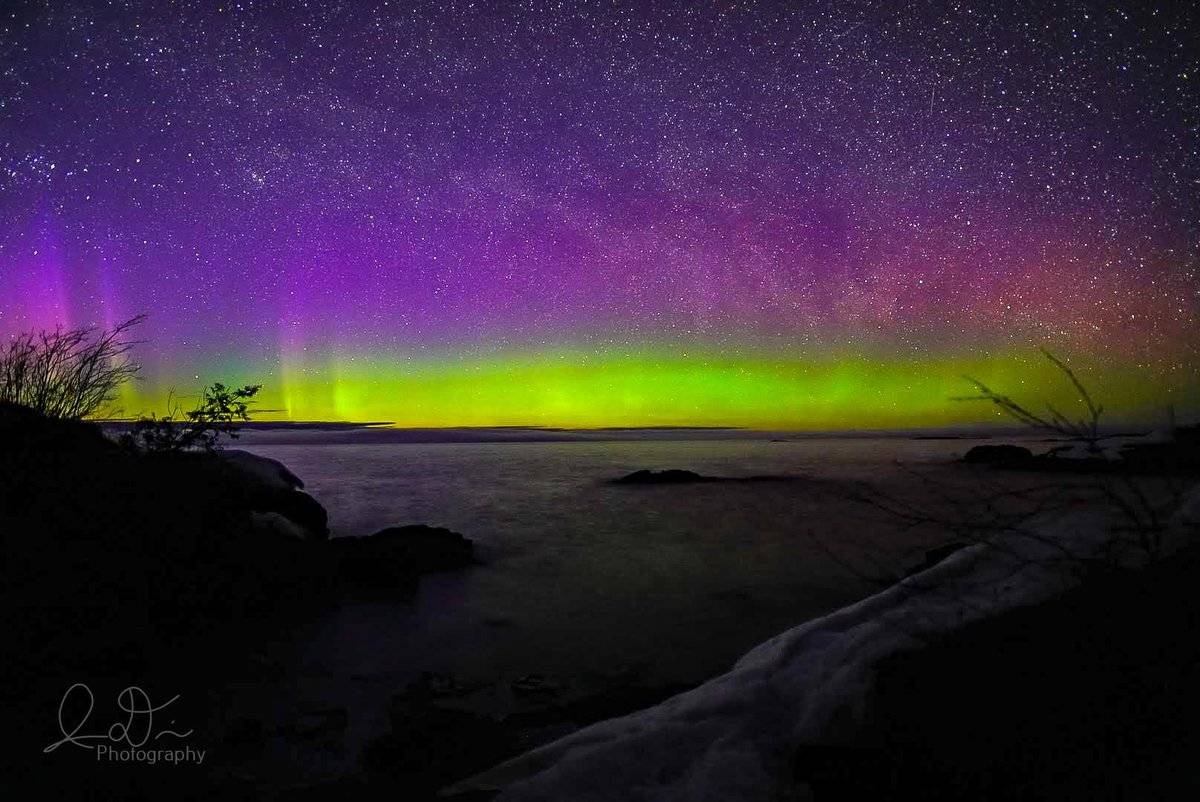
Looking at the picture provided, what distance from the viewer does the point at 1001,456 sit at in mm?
56438

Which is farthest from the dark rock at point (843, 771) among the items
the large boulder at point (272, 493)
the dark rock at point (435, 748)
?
the large boulder at point (272, 493)

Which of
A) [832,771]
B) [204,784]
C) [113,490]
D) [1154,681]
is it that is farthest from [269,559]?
[1154,681]

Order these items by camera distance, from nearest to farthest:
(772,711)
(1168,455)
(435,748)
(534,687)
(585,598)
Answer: (1168,455)
(772,711)
(435,748)
(534,687)
(585,598)

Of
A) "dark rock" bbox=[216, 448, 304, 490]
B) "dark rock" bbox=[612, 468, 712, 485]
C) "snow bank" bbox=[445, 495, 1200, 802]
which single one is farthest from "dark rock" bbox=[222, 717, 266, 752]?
"dark rock" bbox=[612, 468, 712, 485]

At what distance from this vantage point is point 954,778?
2936 millimetres

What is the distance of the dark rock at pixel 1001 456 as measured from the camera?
5227cm

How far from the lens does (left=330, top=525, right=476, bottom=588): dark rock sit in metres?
11.9

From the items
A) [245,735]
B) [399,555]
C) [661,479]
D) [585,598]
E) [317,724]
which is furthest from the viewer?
[661,479]

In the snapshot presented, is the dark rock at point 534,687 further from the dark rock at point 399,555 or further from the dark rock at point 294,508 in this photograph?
the dark rock at point 294,508

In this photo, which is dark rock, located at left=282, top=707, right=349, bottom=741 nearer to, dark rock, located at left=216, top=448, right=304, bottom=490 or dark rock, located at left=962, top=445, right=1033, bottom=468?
dark rock, located at left=216, top=448, right=304, bottom=490

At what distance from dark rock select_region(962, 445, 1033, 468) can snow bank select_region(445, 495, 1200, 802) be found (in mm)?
55876

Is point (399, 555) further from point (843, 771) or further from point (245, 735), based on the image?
point (843, 771)

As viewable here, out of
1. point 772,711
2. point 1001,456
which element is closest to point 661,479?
point 772,711

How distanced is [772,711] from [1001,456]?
64401mm
